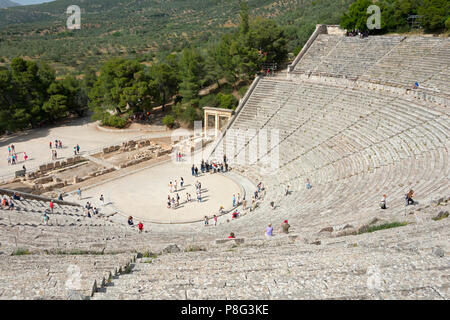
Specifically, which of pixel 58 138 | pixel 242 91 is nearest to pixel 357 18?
pixel 242 91

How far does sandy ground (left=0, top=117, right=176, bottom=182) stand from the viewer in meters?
27.2

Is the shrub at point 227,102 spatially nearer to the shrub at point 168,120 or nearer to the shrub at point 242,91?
the shrub at point 242,91

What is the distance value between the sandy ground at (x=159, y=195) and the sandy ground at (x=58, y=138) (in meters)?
7.90

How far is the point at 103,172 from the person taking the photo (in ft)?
77.5

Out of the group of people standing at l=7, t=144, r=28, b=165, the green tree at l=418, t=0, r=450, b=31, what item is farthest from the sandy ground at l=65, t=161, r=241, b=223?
the green tree at l=418, t=0, r=450, b=31

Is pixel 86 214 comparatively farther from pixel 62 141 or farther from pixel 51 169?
pixel 62 141

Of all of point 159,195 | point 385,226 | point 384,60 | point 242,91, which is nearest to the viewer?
point 385,226

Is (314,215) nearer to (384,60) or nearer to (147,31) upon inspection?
(384,60)

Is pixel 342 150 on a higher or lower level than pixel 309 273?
lower

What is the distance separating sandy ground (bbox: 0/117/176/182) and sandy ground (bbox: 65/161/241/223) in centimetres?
790

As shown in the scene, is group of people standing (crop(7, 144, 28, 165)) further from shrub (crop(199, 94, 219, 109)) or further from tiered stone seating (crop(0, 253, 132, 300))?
tiered stone seating (crop(0, 253, 132, 300))

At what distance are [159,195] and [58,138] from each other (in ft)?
55.2

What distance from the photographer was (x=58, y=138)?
32.2 meters
